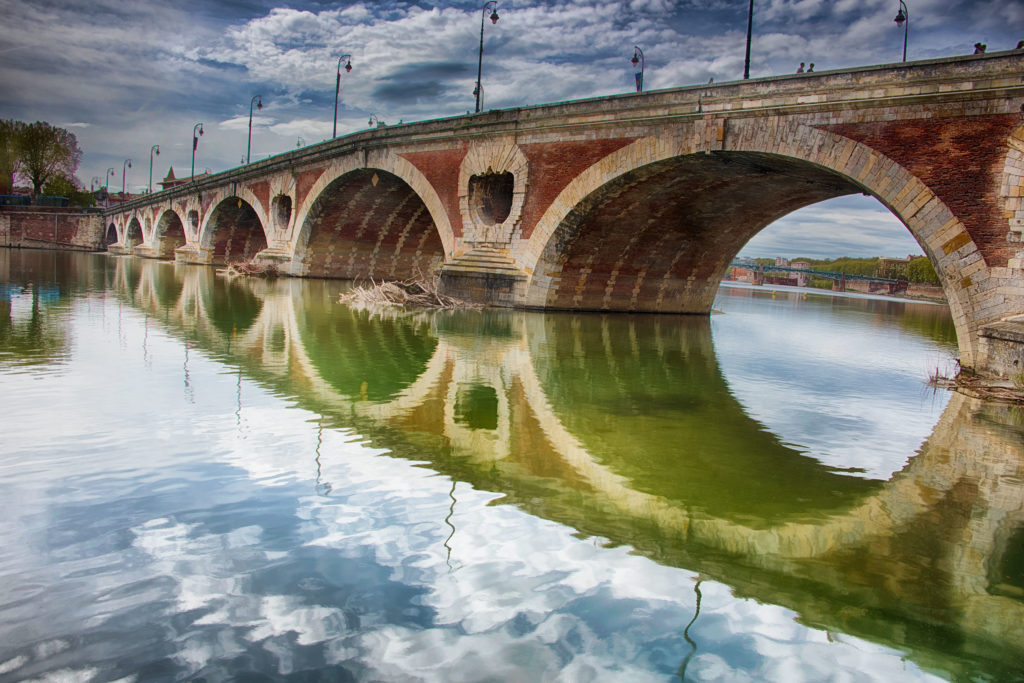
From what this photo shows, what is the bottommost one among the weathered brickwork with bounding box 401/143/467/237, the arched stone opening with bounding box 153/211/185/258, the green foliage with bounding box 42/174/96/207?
the arched stone opening with bounding box 153/211/185/258

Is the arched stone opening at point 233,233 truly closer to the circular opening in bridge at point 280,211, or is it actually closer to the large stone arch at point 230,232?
the large stone arch at point 230,232

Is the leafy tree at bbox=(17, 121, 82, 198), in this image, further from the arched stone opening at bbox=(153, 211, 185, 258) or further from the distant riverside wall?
the arched stone opening at bbox=(153, 211, 185, 258)

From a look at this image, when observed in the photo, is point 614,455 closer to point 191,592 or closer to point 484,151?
point 191,592

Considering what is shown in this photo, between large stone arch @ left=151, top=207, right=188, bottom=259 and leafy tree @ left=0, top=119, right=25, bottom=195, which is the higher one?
leafy tree @ left=0, top=119, right=25, bottom=195

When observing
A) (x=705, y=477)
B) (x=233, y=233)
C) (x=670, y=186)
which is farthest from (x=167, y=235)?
(x=705, y=477)

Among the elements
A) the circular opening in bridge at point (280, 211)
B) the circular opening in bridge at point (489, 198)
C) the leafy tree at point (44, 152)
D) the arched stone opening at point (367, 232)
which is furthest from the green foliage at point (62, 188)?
the circular opening in bridge at point (489, 198)

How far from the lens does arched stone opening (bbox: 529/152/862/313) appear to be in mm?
15969

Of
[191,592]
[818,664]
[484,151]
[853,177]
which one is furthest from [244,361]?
[484,151]

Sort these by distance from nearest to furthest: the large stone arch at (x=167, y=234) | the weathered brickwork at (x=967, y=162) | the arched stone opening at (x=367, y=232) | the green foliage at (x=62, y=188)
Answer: the weathered brickwork at (x=967, y=162) < the arched stone opening at (x=367, y=232) < the large stone arch at (x=167, y=234) < the green foliage at (x=62, y=188)

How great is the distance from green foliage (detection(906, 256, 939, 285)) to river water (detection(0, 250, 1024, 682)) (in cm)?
6401

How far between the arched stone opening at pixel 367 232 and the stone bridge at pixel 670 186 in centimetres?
9

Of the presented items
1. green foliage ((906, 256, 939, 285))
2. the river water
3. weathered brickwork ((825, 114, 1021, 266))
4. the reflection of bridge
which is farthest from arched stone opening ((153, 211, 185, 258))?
green foliage ((906, 256, 939, 285))

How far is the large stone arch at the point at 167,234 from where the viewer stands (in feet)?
164

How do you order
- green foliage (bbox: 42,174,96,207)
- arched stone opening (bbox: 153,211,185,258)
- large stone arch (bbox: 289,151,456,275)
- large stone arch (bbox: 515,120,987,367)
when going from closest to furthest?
large stone arch (bbox: 515,120,987,367), large stone arch (bbox: 289,151,456,275), arched stone opening (bbox: 153,211,185,258), green foliage (bbox: 42,174,96,207)
